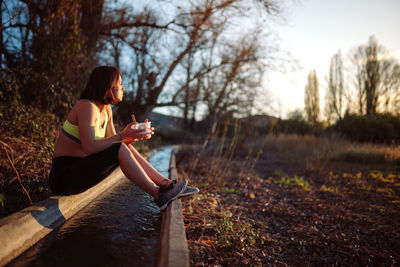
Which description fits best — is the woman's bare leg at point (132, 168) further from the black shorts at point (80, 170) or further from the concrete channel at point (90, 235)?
the concrete channel at point (90, 235)

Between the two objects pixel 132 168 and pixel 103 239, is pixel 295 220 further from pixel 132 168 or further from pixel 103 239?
pixel 103 239

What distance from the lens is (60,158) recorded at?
2.00 m

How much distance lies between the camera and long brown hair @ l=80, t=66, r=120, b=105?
→ 209cm

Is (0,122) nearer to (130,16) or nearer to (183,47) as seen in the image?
(130,16)

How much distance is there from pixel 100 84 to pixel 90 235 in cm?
120

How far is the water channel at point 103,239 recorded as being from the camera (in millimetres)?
1436

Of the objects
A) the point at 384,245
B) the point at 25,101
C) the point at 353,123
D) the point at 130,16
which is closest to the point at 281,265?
the point at 384,245

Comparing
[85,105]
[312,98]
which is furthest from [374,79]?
[85,105]

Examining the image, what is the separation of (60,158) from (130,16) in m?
Result: 6.84

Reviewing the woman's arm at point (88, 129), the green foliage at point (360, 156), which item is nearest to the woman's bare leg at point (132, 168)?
the woman's arm at point (88, 129)

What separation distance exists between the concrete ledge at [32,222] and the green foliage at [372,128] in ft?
28.4

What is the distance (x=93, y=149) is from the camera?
193 centimetres

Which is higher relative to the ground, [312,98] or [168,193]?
[312,98]

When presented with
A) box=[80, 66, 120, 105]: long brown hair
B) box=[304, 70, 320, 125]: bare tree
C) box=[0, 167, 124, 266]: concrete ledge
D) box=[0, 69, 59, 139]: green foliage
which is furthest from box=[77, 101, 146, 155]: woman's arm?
box=[304, 70, 320, 125]: bare tree
